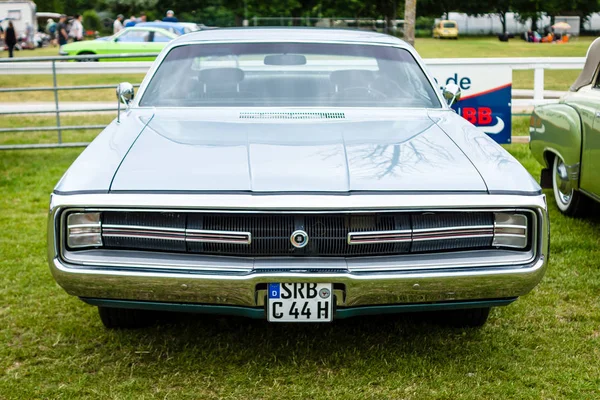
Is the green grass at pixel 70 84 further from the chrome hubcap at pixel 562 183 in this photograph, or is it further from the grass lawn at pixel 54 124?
the chrome hubcap at pixel 562 183

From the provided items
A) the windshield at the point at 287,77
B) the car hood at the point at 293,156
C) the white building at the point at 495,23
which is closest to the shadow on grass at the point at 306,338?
the car hood at the point at 293,156

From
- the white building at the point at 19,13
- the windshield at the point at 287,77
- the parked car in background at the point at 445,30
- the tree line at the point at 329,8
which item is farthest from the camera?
the white building at the point at 19,13

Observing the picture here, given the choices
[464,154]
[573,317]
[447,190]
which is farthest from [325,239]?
[573,317]

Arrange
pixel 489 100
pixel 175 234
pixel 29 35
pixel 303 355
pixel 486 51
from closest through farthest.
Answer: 1. pixel 175 234
2. pixel 303 355
3. pixel 489 100
4. pixel 486 51
5. pixel 29 35

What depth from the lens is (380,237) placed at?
10.2 ft

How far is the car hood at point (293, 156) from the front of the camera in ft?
10.3

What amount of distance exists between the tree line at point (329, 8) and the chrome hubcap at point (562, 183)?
28780mm

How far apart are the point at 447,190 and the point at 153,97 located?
2.05m

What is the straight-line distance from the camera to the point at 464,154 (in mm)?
3492

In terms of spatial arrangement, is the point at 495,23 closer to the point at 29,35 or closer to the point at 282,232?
the point at 29,35

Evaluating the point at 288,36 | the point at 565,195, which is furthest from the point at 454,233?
the point at 565,195

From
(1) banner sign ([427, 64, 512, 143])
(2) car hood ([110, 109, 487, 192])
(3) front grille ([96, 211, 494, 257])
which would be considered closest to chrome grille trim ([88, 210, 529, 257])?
(3) front grille ([96, 211, 494, 257])

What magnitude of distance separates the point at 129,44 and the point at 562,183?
16053 mm

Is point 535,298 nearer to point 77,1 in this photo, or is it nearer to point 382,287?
point 382,287
